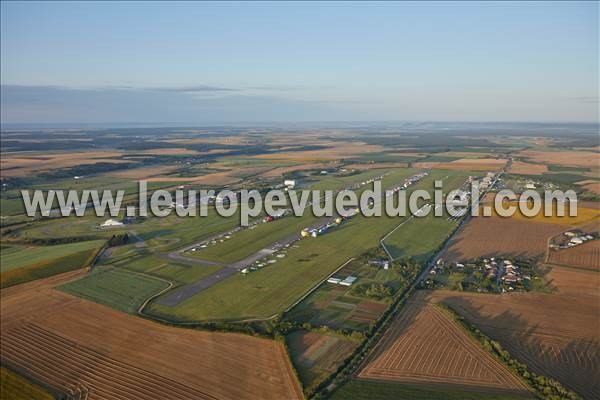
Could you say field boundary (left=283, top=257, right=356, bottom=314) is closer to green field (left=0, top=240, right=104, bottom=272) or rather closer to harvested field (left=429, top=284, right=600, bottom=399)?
harvested field (left=429, top=284, right=600, bottom=399)

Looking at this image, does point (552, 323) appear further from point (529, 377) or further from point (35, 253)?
point (35, 253)

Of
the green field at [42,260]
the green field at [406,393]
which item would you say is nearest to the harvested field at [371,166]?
the green field at [42,260]

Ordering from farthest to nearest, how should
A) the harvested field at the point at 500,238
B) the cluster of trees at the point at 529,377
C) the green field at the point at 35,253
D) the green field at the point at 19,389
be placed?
the harvested field at the point at 500,238 → the green field at the point at 35,253 → the green field at the point at 19,389 → the cluster of trees at the point at 529,377

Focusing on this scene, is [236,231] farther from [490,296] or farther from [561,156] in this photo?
[561,156]

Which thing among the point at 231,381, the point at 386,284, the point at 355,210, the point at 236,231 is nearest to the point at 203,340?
the point at 231,381

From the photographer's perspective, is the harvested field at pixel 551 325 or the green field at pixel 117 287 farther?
the green field at pixel 117 287

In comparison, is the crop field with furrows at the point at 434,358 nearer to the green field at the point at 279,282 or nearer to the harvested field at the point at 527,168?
the green field at the point at 279,282

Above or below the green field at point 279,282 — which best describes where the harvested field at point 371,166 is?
above
